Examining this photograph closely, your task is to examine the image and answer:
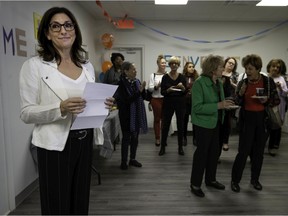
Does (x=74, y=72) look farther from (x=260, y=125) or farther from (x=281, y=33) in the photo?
(x=281, y=33)

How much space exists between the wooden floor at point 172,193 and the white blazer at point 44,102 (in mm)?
1386

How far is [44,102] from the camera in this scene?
1.15 meters

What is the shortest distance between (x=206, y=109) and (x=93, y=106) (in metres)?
1.44

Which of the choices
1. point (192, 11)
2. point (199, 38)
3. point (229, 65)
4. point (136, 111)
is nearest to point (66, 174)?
point (136, 111)

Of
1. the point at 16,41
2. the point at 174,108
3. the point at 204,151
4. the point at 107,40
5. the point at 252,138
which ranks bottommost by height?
the point at 204,151

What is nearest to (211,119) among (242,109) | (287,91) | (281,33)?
(242,109)

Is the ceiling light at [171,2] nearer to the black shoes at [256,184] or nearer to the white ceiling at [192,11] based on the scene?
the white ceiling at [192,11]

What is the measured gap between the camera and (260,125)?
250cm

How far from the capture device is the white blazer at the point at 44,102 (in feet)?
3.59

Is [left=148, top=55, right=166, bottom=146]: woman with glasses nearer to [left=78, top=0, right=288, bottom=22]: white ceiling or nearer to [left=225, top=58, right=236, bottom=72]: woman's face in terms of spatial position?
[left=225, top=58, right=236, bottom=72]: woman's face

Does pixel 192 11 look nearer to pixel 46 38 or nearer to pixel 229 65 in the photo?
pixel 229 65

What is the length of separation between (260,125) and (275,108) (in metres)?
0.33

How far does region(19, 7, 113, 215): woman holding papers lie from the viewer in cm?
111

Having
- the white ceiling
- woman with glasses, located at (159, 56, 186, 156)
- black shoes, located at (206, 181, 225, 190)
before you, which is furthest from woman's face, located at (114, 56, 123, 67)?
black shoes, located at (206, 181, 225, 190)
